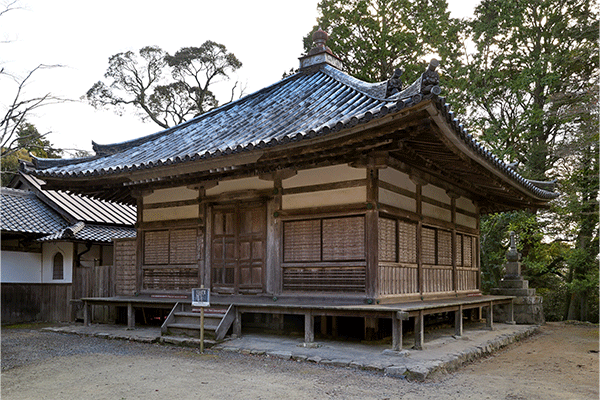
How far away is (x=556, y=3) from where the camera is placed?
18719mm

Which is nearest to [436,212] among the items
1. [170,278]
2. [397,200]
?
[397,200]

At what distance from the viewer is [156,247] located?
1202 cm

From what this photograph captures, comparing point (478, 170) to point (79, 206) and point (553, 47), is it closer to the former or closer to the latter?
point (553, 47)

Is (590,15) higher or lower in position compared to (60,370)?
higher

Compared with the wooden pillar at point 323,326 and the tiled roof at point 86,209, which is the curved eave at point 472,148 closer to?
the wooden pillar at point 323,326

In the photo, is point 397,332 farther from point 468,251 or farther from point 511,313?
point 511,313

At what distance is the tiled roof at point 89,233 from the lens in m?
14.5

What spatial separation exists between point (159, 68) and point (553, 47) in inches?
833

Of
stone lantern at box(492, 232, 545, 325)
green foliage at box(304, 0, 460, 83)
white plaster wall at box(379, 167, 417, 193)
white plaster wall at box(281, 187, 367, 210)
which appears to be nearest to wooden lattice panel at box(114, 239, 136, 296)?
white plaster wall at box(281, 187, 367, 210)

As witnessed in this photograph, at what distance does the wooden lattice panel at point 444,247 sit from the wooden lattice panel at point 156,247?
6240 mm

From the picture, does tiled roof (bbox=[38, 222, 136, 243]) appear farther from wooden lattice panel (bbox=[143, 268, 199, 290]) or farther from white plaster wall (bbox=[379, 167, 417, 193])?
white plaster wall (bbox=[379, 167, 417, 193])

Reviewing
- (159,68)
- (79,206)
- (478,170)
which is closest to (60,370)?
(478,170)

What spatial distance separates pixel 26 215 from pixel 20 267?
5.59 feet

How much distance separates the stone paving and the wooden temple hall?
13.7 inches
